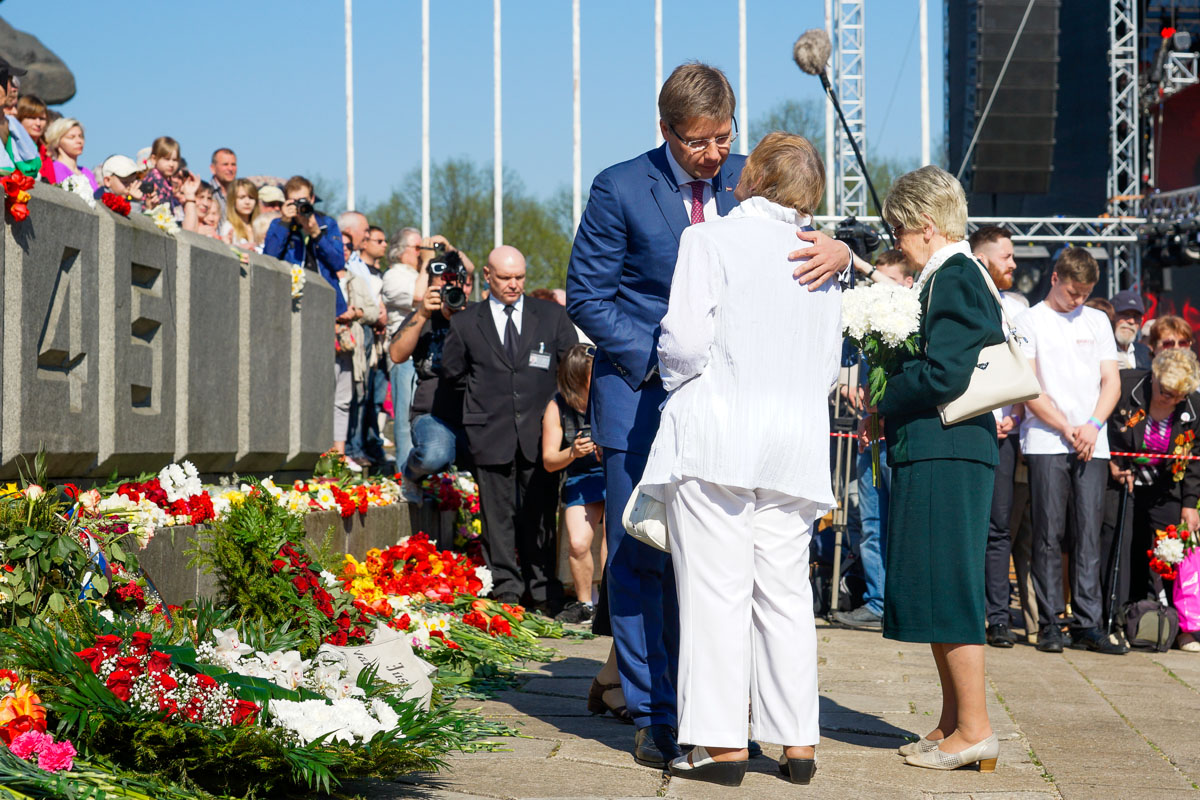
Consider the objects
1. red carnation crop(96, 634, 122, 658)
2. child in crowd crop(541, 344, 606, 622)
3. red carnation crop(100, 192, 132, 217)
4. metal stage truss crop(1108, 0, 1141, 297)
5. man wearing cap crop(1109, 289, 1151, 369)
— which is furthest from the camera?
metal stage truss crop(1108, 0, 1141, 297)

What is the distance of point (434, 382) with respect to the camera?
28.3ft

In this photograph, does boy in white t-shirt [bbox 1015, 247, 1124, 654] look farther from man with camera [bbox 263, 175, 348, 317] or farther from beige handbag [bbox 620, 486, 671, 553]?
man with camera [bbox 263, 175, 348, 317]

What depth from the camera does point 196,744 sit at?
3332mm

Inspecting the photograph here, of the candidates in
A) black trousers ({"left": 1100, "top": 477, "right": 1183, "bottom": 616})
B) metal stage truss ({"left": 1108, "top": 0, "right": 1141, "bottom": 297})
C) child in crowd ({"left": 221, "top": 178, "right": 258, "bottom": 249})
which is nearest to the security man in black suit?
child in crowd ({"left": 221, "top": 178, "right": 258, "bottom": 249})

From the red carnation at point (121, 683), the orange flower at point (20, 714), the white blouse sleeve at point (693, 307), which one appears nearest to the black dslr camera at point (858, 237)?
the white blouse sleeve at point (693, 307)

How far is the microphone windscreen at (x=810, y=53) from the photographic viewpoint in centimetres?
878

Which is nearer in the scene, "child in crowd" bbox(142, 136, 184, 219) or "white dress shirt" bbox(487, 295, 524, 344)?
"white dress shirt" bbox(487, 295, 524, 344)

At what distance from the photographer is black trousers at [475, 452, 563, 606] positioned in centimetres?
810

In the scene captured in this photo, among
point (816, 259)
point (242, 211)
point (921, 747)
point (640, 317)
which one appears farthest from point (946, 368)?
point (242, 211)

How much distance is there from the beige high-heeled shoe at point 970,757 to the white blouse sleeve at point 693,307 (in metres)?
1.50

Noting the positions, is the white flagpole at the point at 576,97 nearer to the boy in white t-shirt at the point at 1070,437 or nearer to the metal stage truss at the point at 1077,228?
the metal stage truss at the point at 1077,228

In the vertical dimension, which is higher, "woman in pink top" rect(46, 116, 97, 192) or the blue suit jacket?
"woman in pink top" rect(46, 116, 97, 192)

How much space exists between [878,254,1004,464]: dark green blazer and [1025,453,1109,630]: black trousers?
2999 mm

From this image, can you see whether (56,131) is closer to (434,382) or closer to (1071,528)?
(434,382)
